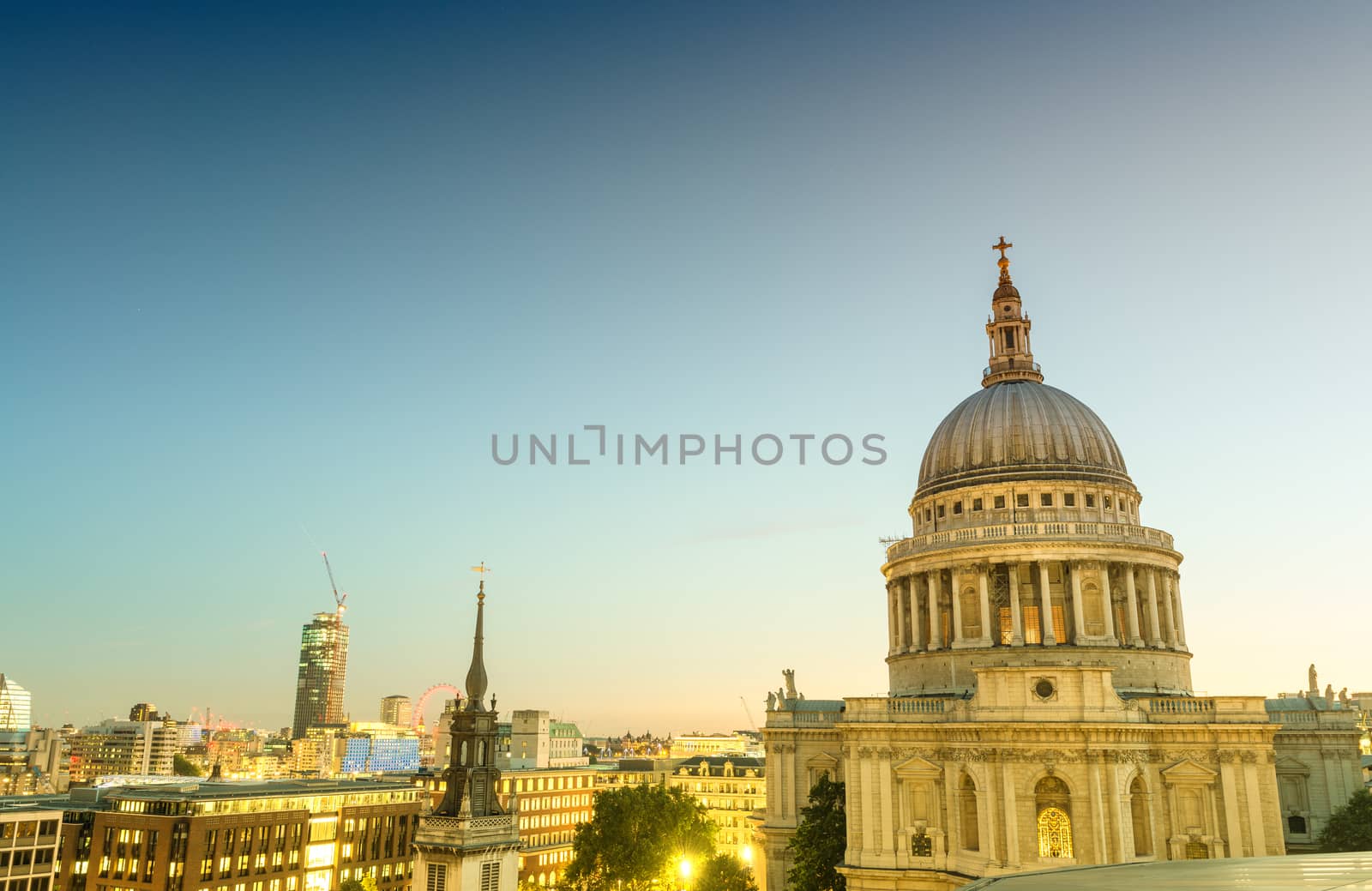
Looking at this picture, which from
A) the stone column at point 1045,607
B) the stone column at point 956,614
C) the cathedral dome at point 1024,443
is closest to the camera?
the stone column at point 1045,607

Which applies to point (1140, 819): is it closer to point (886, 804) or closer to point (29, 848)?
point (886, 804)

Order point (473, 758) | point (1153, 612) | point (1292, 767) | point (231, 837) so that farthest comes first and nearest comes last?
1. point (231, 837)
2. point (1153, 612)
3. point (1292, 767)
4. point (473, 758)

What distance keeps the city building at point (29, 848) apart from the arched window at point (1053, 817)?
95.6 m

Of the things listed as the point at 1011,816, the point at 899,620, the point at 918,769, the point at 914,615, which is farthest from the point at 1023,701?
the point at 899,620

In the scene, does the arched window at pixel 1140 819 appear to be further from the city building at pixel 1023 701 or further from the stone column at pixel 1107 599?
the stone column at pixel 1107 599

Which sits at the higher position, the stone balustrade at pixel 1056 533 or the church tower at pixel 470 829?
the stone balustrade at pixel 1056 533

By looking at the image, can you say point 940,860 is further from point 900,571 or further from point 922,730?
point 900,571

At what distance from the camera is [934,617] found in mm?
75188

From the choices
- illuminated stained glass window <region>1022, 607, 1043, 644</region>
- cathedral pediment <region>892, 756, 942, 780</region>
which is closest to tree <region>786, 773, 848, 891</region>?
cathedral pediment <region>892, 756, 942, 780</region>

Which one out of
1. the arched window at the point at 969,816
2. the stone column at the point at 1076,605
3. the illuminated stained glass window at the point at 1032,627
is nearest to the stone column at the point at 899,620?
the illuminated stained glass window at the point at 1032,627

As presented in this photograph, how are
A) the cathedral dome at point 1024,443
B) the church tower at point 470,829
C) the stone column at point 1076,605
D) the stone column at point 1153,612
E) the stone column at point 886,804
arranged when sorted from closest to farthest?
the church tower at point 470,829 < the stone column at point 886,804 < the stone column at point 1076,605 < the stone column at point 1153,612 < the cathedral dome at point 1024,443

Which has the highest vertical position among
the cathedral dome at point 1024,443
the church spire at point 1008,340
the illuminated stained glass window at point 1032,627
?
the church spire at point 1008,340

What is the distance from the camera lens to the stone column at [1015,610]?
7012cm

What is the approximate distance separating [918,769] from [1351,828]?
26.5 meters
